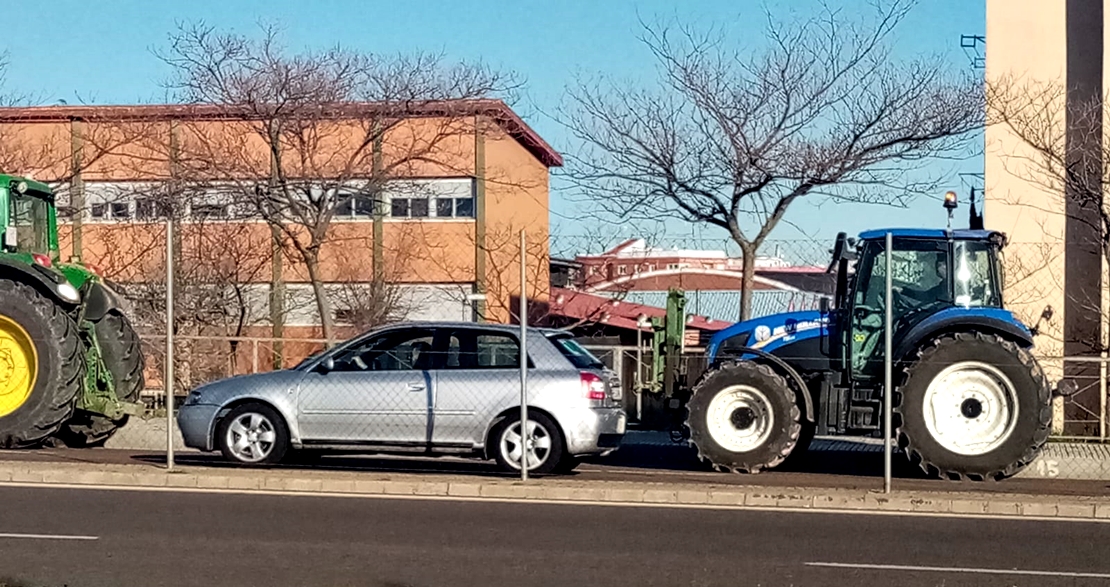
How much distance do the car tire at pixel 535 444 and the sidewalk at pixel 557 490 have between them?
405 millimetres

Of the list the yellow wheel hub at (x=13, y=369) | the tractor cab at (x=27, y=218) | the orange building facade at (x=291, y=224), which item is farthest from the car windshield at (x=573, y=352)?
the orange building facade at (x=291, y=224)

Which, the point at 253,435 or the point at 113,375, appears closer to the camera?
the point at 253,435

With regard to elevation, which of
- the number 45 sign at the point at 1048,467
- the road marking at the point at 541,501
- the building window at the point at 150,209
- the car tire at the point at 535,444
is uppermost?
the building window at the point at 150,209

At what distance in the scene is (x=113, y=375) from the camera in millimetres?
16531

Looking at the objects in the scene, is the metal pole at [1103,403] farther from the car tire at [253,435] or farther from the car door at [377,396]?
the car tire at [253,435]

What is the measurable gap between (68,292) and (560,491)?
6.31 metres

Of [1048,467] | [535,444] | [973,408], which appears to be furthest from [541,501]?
[1048,467]

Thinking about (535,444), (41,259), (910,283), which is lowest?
(535,444)

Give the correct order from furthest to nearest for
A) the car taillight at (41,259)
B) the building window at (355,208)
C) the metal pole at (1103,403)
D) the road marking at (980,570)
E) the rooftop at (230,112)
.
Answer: the building window at (355,208)
the rooftop at (230,112)
the metal pole at (1103,403)
the car taillight at (41,259)
the road marking at (980,570)

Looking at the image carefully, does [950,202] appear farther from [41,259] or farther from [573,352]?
[41,259]

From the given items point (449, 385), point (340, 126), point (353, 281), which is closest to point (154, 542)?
point (449, 385)

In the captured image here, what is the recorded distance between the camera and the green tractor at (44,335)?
1527 centimetres

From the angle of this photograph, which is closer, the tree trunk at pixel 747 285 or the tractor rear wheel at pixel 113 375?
the tractor rear wheel at pixel 113 375

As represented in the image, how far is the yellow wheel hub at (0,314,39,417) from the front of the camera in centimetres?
1545
